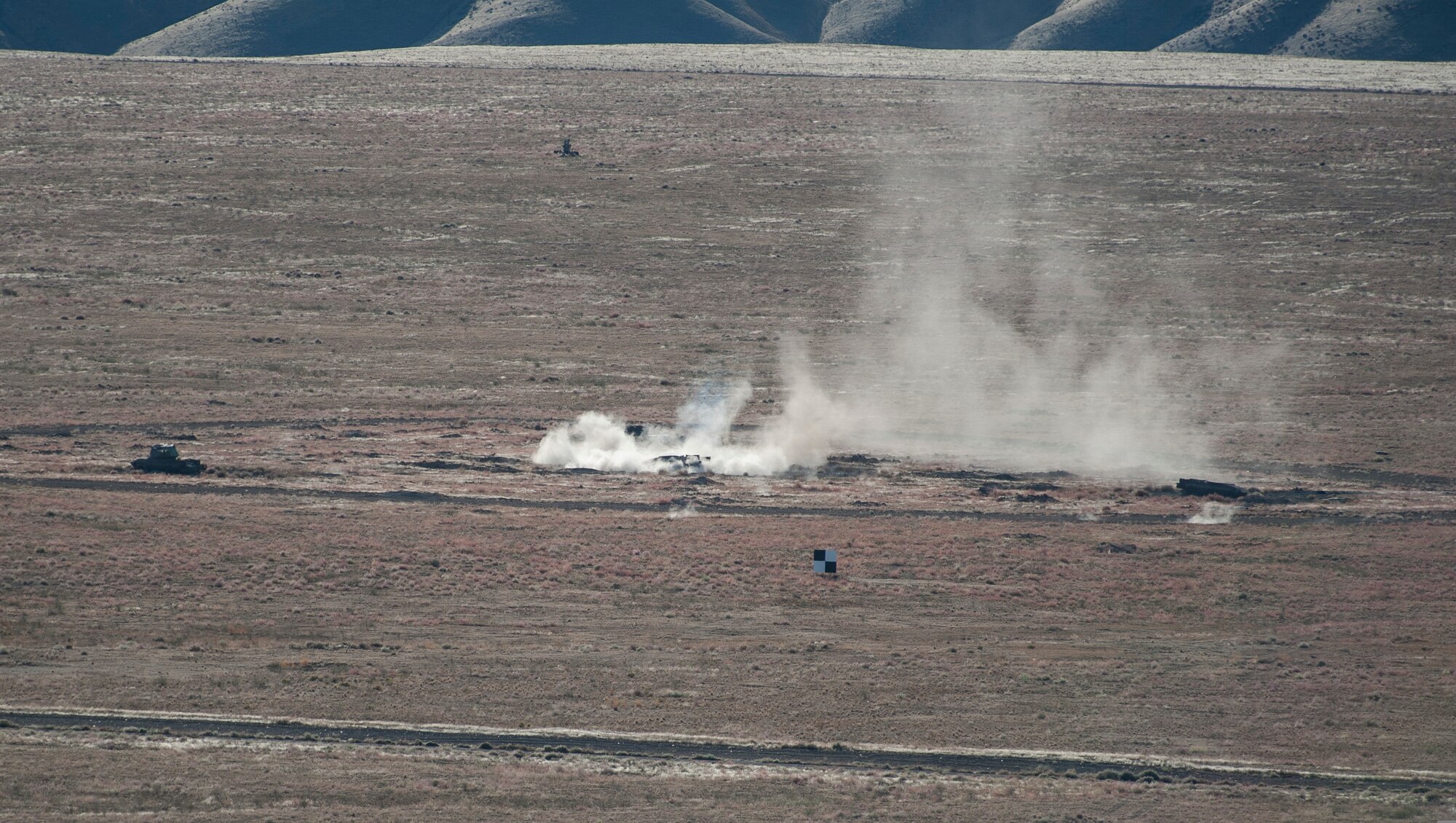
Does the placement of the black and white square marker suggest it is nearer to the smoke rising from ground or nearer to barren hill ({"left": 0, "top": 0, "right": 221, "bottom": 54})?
the smoke rising from ground

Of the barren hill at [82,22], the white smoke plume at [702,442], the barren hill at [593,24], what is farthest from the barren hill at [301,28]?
the white smoke plume at [702,442]

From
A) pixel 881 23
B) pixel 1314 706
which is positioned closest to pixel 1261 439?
pixel 1314 706

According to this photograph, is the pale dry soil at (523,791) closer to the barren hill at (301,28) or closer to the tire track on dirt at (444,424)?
the tire track on dirt at (444,424)

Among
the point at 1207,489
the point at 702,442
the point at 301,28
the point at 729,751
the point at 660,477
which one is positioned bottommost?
the point at 1207,489

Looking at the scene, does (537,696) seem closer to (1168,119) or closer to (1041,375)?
(1041,375)

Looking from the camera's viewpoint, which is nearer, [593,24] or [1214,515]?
[1214,515]

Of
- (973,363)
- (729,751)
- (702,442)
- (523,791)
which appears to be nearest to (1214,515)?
(702,442)

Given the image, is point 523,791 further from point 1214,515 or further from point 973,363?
point 973,363
